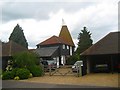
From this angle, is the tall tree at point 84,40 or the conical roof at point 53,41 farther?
the conical roof at point 53,41

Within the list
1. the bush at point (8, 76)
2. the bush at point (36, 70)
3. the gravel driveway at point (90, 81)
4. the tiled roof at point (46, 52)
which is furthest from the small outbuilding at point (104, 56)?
the tiled roof at point (46, 52)

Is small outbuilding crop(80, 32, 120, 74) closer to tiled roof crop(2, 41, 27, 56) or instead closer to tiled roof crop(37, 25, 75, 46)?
tiled roof crop(2, 41, 27, 56)

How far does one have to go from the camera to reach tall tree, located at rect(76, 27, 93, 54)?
5306cm

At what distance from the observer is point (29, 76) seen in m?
30.8

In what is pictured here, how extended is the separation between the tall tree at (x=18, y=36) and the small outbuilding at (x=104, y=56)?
35095mm

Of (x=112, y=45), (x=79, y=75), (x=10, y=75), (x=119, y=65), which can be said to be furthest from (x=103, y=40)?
(x=10, y=75)

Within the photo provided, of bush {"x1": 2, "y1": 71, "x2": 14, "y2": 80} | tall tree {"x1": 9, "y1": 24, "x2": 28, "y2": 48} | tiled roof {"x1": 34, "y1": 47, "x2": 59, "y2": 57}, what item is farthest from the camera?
tall tree {"x1": 9, "y1": 24, "x2": 28, "y2": 48}

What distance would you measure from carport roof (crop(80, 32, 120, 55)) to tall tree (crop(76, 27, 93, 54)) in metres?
17.9

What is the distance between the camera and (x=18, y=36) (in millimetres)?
66875

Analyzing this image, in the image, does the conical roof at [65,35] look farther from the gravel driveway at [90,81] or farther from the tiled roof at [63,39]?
the gravel driveway at [90,81]

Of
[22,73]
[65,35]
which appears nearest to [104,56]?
[22,73]

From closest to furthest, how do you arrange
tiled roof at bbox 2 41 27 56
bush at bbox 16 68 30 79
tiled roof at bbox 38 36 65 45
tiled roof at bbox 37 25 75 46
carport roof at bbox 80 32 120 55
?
bush at bbox 16 68 30 79 → carport roof at bbox 80 32 120 55 → tiled roof at bbox 2 41 27 56 → tiled roof at bbox 38 36 65 45 → tiled roof at bbox 37 25 75 46

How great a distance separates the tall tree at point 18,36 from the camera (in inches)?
2625

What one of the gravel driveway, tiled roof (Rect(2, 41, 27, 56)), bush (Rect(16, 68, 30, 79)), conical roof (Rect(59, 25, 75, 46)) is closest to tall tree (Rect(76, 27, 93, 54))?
conical roof (Rect(59, 25, 75, 46))
